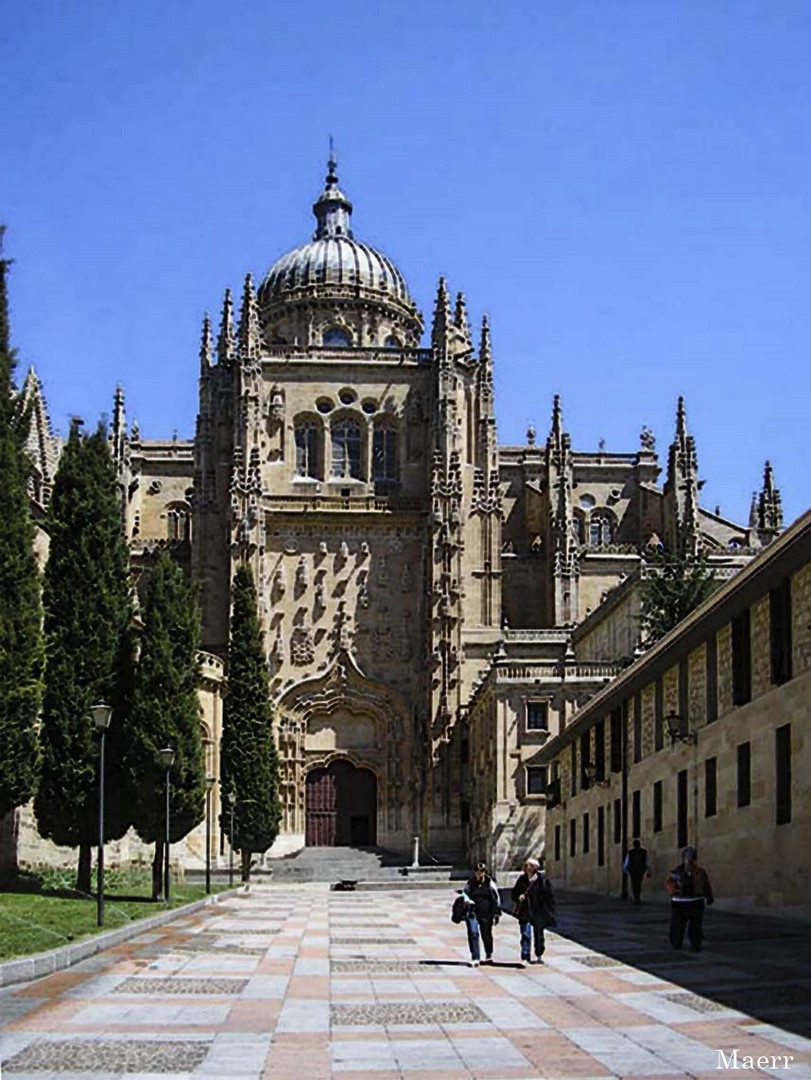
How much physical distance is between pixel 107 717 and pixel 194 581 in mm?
47268

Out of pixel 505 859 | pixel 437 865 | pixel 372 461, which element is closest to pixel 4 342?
pixel 505 859

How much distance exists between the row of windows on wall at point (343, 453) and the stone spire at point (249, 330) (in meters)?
4.47

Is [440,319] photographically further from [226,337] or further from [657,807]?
[657,807]

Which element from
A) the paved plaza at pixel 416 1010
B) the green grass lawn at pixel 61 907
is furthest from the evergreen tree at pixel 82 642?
the paved plaza at pixel 416 1010

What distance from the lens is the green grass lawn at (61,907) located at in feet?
66.8

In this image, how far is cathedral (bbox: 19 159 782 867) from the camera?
7375cm

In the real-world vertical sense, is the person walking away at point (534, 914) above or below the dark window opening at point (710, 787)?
below

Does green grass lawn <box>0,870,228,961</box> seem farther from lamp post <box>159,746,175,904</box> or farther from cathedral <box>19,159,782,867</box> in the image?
cathedral <box>19,159,782,867</box>

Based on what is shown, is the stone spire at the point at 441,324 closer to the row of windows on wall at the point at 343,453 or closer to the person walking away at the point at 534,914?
the row of windows on wall at the point at 343,453

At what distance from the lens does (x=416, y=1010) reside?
15.2 m

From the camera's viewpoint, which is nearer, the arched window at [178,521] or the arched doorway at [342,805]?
the arched doorway at [342,805]

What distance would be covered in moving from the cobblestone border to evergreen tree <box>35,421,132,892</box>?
686cm

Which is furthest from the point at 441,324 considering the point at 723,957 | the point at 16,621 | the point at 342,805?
the point at 723,957

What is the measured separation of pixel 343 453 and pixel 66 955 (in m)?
61.7
